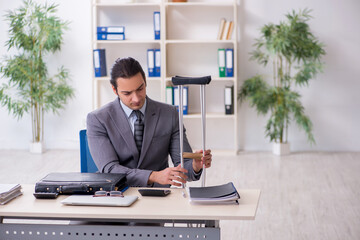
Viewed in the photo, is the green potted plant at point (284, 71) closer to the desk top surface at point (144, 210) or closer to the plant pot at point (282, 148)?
the plant pot at point (282, 148)

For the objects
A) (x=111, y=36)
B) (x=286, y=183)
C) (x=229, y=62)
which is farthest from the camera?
(x=111, y=36)

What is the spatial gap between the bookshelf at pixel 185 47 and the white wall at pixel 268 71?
17 centimetres

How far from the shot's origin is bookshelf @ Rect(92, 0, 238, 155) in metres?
6.66

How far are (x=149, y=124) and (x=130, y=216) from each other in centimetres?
83

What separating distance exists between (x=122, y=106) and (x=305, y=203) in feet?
7.22

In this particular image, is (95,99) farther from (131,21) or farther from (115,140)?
(115,140)

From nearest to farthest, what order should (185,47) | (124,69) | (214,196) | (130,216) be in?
1. (130,216)
2. (214,196)
3. (124,69)
4. (185,47)

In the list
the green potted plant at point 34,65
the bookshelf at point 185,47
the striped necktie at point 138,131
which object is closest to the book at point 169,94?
the bookshelf at point 185,47

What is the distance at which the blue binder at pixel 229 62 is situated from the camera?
6.40 metres

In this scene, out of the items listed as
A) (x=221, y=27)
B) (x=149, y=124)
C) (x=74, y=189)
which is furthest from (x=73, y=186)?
(x=221, y=27)

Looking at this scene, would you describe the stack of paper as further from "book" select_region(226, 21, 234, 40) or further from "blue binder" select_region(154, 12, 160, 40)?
"book" select_region(226, 21, 234, 40)

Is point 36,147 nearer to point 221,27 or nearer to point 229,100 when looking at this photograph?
point 229,100

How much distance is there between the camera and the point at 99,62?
652 cm

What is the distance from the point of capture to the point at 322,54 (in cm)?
642
